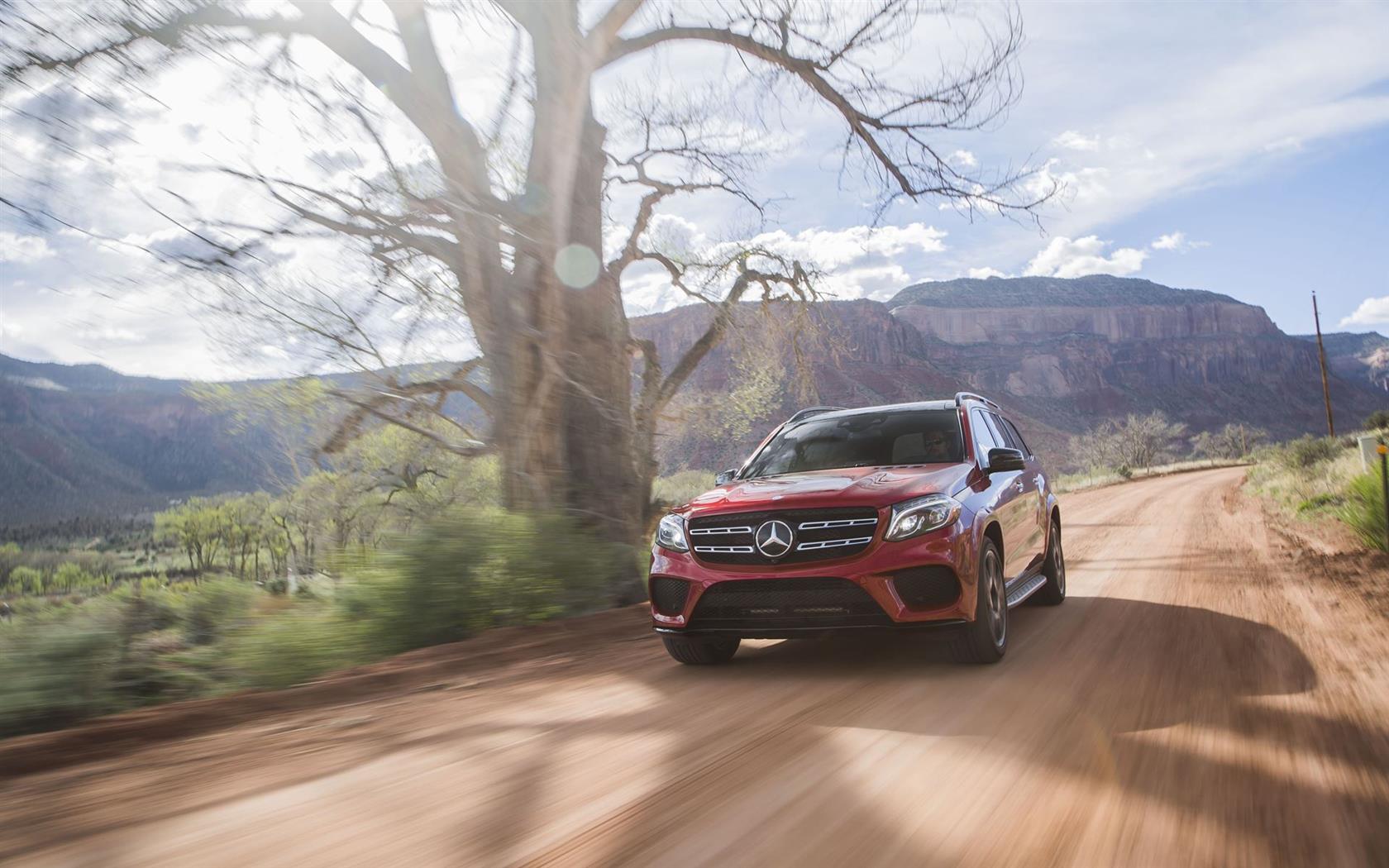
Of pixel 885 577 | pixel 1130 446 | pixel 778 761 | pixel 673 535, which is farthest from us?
pixel 1130 446

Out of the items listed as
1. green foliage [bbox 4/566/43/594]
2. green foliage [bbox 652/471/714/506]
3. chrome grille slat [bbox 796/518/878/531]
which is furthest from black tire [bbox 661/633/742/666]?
green foliage [bbox 652/471/714/506]

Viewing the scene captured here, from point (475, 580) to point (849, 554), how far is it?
378 cm

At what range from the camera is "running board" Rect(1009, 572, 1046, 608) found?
20.4 ft

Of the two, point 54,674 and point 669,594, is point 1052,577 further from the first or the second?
point 54,674

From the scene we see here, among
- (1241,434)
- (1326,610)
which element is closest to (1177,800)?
(1326,610)

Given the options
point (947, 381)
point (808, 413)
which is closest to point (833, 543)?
point (808, 413)

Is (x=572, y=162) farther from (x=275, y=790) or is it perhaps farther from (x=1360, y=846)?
(x=1360, y=846)

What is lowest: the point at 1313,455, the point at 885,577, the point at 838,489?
the point at 1313,455

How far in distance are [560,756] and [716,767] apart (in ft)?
2.38

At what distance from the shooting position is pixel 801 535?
516 cm

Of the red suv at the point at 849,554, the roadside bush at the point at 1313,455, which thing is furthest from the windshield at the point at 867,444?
the roadside bush at the point at 1313,455

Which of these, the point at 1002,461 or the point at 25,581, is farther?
the point at 25,581

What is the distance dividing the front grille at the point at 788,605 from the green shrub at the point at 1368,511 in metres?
7.38

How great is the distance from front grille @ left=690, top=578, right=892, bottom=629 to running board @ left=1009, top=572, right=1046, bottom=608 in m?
1.55
